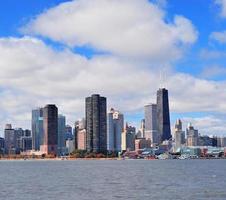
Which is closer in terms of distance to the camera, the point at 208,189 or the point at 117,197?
the point at 117,197

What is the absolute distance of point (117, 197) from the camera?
8762 centimetres

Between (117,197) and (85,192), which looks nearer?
(117,197)

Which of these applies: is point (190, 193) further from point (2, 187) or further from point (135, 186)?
point (2, 187)

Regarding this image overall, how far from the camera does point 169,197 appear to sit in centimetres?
8794

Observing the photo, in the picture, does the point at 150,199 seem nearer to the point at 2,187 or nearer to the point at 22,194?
the point at 22,194

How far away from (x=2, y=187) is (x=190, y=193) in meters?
42.3

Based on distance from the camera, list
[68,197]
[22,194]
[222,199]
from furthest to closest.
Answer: [22,194]
[68,197]
[222,199]

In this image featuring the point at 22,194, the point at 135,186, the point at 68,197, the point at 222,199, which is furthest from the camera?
the point at 135,186

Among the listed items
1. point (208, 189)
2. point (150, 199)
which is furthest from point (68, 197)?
point (208, 189)

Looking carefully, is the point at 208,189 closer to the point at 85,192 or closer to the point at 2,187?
the point at 85,192

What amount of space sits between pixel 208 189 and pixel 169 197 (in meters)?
16.3

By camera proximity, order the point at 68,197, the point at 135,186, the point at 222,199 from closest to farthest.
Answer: the point at 222,199 → the point at 68,197 → the point at 135,186

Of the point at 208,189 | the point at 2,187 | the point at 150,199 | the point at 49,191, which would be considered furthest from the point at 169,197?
the point at 2,187

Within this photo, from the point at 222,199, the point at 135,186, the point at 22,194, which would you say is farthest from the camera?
the point at 135,186
